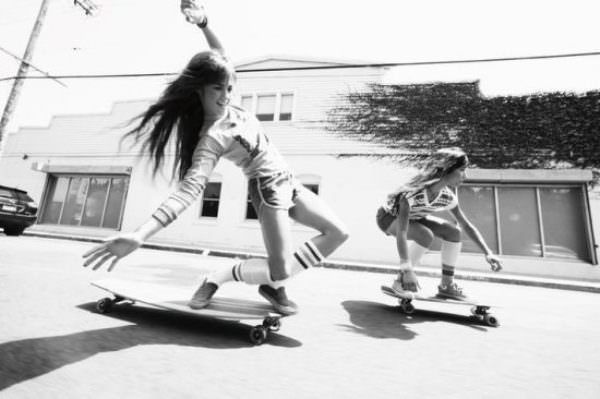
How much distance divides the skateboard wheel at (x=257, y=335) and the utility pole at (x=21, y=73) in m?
14.0

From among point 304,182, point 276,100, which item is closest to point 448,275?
point 304,182

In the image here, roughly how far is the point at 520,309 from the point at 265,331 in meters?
3.40

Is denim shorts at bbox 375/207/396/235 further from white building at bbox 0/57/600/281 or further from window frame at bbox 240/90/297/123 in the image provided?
window frame at bbox 240/90/297/123

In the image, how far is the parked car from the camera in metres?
9.67

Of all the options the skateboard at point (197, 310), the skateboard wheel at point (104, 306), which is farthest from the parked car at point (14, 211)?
the skateboard wheel at point (104, 306)

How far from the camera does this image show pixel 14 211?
982 cm

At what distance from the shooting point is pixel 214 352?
1.67 m

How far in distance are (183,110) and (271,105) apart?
452 inches

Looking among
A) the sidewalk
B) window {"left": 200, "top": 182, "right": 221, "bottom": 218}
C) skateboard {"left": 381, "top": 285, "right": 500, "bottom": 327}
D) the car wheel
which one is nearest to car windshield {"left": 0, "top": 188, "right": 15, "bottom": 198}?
the car wheel

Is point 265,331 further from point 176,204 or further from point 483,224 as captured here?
point 483,224

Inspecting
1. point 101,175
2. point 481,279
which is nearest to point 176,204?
point 481,279

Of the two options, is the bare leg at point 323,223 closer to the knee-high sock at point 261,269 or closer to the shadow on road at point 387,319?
the knee-high sock at point 261,269

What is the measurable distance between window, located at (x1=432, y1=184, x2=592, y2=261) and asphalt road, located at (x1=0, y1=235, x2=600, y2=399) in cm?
781

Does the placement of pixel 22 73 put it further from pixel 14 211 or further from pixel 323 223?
pixel 323 223
